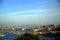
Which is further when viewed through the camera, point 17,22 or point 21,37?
point 17,22

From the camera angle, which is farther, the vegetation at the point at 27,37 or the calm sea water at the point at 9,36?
the calm sea water at the point at 9,36

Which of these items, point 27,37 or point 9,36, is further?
point 9,36

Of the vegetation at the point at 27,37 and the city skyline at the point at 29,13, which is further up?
the city skyline at the point at 29,13

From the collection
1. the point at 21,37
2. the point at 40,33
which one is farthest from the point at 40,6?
the point at 21,37

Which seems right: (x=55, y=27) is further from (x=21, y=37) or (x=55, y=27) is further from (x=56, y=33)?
(x=21, y=37)

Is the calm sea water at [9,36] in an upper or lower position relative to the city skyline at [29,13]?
lower

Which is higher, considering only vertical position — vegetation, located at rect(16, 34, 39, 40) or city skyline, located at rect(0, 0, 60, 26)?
city skyline, located at rect(0, 0, 60, 26)

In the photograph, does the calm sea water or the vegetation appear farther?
the calm sea water

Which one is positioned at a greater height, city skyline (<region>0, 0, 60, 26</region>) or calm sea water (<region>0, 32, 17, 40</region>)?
city skyline (<region>0, 0, 60, 26</region>)
